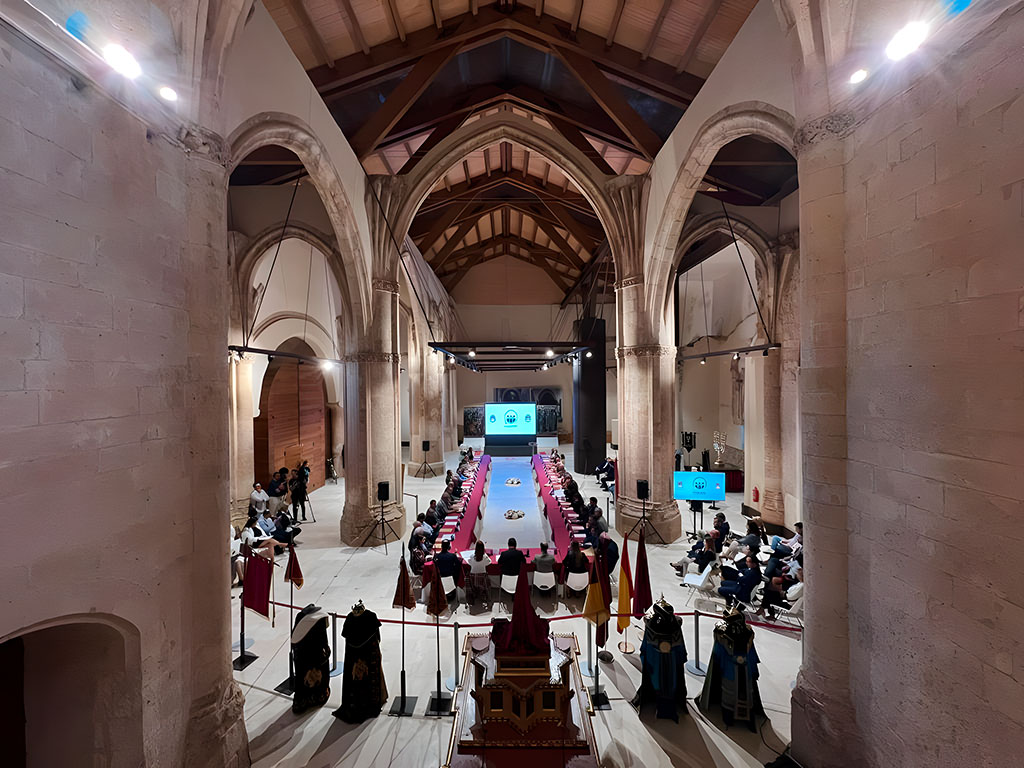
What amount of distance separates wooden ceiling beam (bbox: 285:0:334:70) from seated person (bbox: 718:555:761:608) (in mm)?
9821

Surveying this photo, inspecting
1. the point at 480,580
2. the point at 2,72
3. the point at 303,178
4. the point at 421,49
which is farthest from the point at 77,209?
the point at 303,178

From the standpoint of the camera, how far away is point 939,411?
294 centimetres

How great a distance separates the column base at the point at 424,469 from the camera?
55.6 feet

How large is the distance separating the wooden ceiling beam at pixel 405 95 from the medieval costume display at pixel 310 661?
7.58 metres

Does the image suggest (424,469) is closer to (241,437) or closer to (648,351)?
(241,437)

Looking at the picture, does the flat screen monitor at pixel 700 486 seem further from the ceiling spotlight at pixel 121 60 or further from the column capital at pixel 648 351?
the ceiling spotlight at pixel 121 60

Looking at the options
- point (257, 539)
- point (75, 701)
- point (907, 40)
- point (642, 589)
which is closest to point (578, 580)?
point (642, 589)

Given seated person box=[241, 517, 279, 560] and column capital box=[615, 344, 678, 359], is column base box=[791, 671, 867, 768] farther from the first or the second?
seated person box=[241, 517, 279, 560]

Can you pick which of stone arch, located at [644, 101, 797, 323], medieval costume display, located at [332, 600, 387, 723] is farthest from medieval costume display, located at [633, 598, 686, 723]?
stone arch, located at [644, 101, 797, 323]

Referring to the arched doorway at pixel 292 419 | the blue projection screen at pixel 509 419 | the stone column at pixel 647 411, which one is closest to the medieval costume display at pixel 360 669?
the stone column at pixel 647 411

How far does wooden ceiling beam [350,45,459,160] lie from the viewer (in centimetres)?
799

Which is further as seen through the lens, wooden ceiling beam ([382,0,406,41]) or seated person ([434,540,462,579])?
wooden ceiling beam ([382,0,406,41])

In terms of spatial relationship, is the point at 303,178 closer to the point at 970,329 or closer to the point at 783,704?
the point at 970,329

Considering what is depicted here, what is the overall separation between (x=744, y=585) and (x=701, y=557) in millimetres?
970
